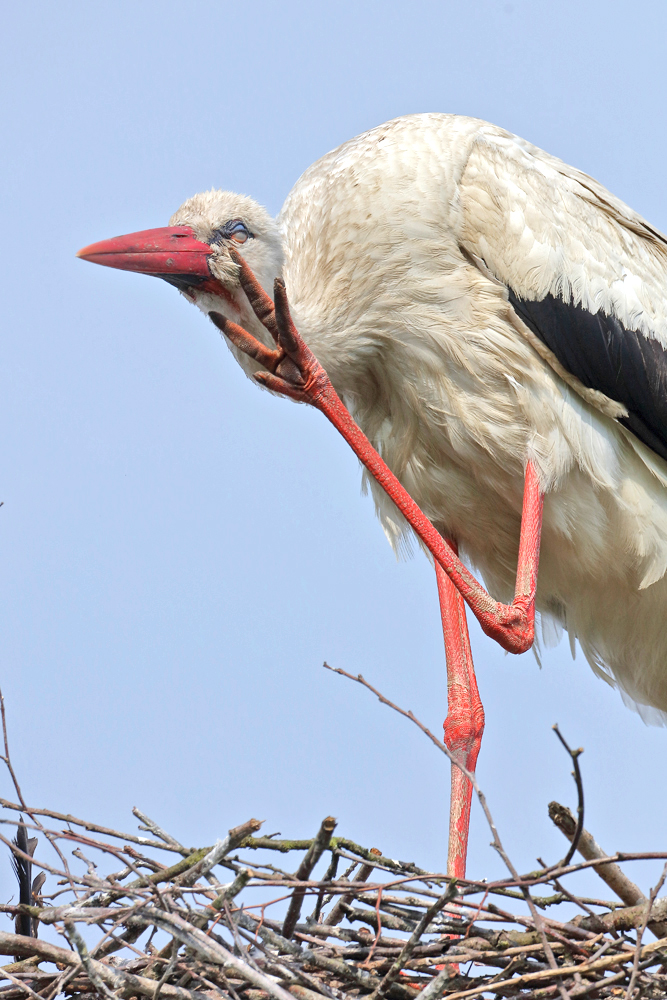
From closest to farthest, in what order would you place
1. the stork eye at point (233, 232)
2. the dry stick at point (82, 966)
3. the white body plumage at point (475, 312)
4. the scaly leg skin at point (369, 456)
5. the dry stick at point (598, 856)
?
the dry stick at point (82, 966) < the dry stick at point (598, 856) < the scaly leg skin at point (369, 456) < the stork eye at point (233, 232) < the white body plumage at point (475, 312)

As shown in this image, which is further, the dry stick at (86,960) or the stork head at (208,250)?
the stork head at (208,250)

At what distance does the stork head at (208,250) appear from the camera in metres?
4.53

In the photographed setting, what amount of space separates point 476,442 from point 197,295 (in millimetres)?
1138

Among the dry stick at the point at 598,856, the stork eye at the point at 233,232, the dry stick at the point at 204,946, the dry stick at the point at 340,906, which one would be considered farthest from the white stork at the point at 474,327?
the dry stick at the point at 204,946

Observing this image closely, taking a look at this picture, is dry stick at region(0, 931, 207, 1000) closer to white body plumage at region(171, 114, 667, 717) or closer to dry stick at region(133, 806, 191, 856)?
dry stick at region(133, 806, 191, 856)

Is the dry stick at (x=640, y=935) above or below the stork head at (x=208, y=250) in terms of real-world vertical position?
below

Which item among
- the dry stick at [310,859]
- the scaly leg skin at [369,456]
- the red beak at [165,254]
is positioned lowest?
the dry stick at [310,859]

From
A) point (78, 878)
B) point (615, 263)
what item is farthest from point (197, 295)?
point (78, 878)

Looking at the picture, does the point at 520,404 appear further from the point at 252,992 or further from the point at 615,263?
the point at 252,992

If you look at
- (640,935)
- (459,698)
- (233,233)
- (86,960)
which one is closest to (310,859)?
(86,960)

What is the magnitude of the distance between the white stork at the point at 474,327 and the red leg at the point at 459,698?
12 mm

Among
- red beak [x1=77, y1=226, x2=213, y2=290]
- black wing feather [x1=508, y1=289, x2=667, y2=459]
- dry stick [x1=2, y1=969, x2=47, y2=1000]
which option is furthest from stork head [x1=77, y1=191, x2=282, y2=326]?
dry stick [x1=2, y1=969, x2=47, y2=1000]

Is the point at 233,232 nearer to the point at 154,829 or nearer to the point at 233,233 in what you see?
the point at 233,233

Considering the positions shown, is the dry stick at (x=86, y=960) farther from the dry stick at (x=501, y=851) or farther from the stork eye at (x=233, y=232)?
the stork eye at (x=233, y=232)
